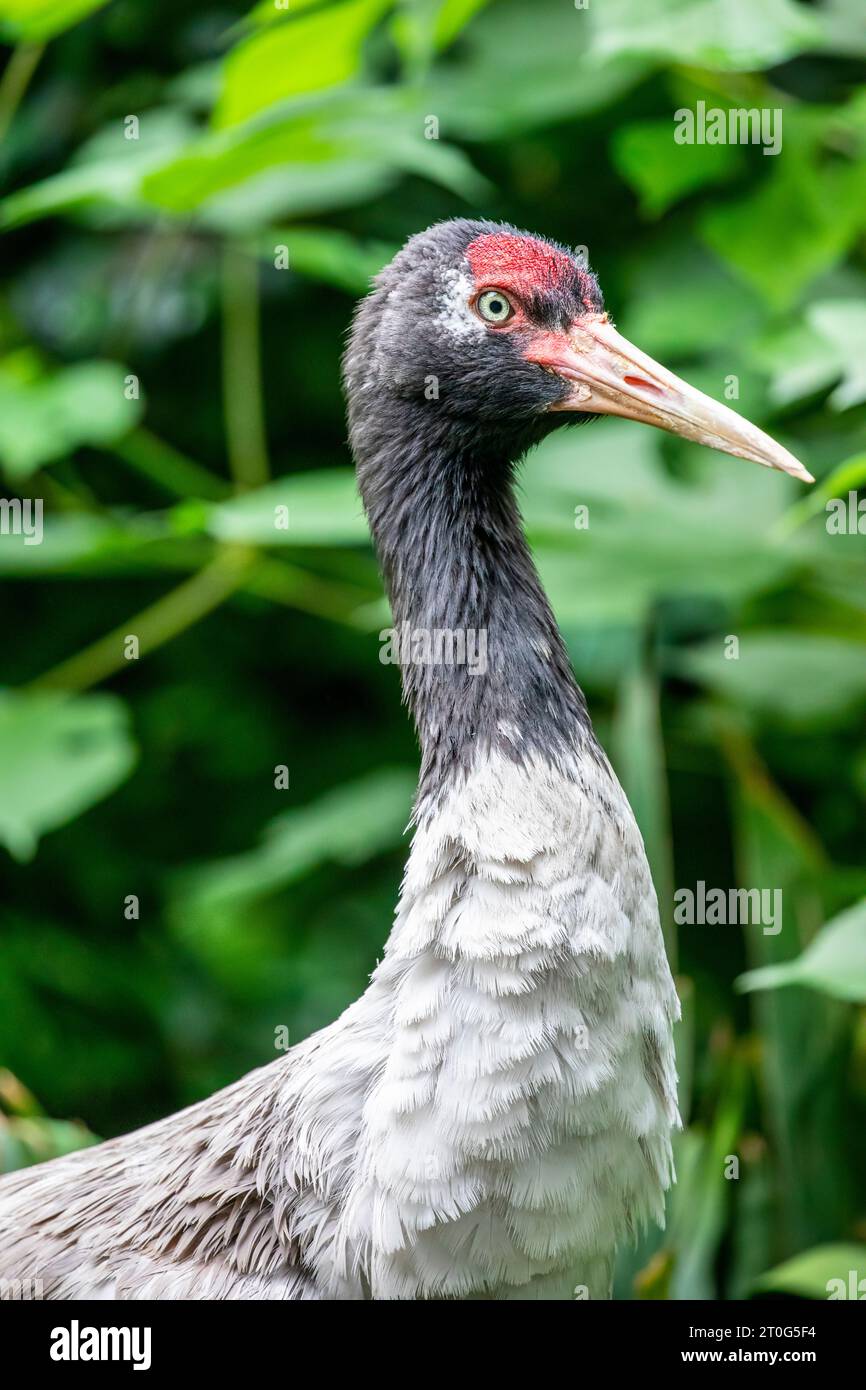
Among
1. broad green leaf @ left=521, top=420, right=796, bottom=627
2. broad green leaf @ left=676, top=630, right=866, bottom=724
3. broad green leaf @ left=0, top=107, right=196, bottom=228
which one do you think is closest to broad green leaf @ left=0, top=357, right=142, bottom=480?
broad green leaf @ left=0, top=107, right=196, bottom=228

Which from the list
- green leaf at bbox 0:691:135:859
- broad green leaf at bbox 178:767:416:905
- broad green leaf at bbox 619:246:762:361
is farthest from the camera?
broad green leaf at bbox 178:767:416:905

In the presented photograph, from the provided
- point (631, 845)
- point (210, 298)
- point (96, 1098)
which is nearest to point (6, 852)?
Result: point (96, 1098)

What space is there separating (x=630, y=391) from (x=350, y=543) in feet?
6.93

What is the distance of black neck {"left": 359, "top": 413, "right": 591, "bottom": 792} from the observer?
118 inches

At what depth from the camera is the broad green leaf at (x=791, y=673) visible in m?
4.82

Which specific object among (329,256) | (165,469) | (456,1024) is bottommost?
(456,1024)

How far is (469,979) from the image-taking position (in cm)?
280

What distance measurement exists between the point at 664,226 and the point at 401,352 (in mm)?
2635

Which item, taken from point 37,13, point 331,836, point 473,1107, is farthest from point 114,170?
point 473,1107

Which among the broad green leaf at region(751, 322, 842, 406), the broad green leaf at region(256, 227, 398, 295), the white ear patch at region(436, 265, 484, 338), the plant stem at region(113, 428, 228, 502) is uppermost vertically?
the broad green leaf at region(256, 227, 398, 295)

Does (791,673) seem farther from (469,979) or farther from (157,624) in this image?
(469,979)

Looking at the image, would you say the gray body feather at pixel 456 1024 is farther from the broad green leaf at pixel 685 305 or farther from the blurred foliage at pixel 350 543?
the broad green leaf at pixel 685 305

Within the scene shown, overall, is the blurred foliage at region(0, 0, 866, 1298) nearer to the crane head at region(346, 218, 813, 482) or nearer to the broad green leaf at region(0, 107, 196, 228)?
the broad green leaf at region(0, 107, 196, 228)
